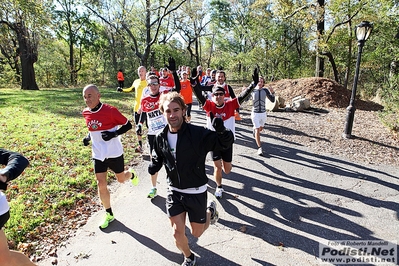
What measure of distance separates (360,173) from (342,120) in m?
5.64

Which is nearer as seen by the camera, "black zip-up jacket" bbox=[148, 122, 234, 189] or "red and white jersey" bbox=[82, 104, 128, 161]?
"black zip-up jacket" bbox=[148, 122, 234, 189]

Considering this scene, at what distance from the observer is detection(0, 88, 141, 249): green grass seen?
4227mm

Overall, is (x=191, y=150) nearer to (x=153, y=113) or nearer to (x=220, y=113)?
(x=220, y=113)

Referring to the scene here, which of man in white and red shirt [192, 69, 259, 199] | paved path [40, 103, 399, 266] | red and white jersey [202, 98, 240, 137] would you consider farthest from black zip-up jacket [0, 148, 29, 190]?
red and white jersey [202, 98, 240, 137]

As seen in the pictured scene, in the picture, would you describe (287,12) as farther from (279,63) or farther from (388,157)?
(388,157)

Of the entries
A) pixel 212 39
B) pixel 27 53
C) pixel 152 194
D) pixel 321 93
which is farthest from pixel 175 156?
pixel 212 39

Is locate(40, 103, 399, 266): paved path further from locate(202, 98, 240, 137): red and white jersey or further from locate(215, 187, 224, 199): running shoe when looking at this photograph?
locate(202, 98, 240, 137): red and white jersey

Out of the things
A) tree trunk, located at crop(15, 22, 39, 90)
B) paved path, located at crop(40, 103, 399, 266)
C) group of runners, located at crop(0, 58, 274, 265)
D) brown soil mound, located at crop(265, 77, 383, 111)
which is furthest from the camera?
Answer: tree trunk, located at crop(15, 22, 39, 90)

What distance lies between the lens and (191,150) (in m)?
2.67

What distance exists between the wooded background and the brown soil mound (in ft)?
4.38

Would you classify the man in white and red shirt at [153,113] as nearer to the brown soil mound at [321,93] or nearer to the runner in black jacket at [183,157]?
the runner in black jacket at [183,157]

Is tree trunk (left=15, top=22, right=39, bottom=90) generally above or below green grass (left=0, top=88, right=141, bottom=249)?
above

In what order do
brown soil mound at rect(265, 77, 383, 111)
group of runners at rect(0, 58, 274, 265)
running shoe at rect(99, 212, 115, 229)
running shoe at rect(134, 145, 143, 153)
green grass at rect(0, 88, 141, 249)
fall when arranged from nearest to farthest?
1. group of runners at rect(0, 58, 274, 265)
2. running shoe at rect(99, 212, 115, 229)
3. green grass at rect(0, 88, 141, 249)
4. running shoe at rect(134, 145, 143, 153)
5. brown soil mound at rect(265, 77, 383, 111)

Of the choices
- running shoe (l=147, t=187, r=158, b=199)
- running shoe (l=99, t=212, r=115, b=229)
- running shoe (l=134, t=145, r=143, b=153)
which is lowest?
running shoe (l=99, t=212, r=115, b=229)
